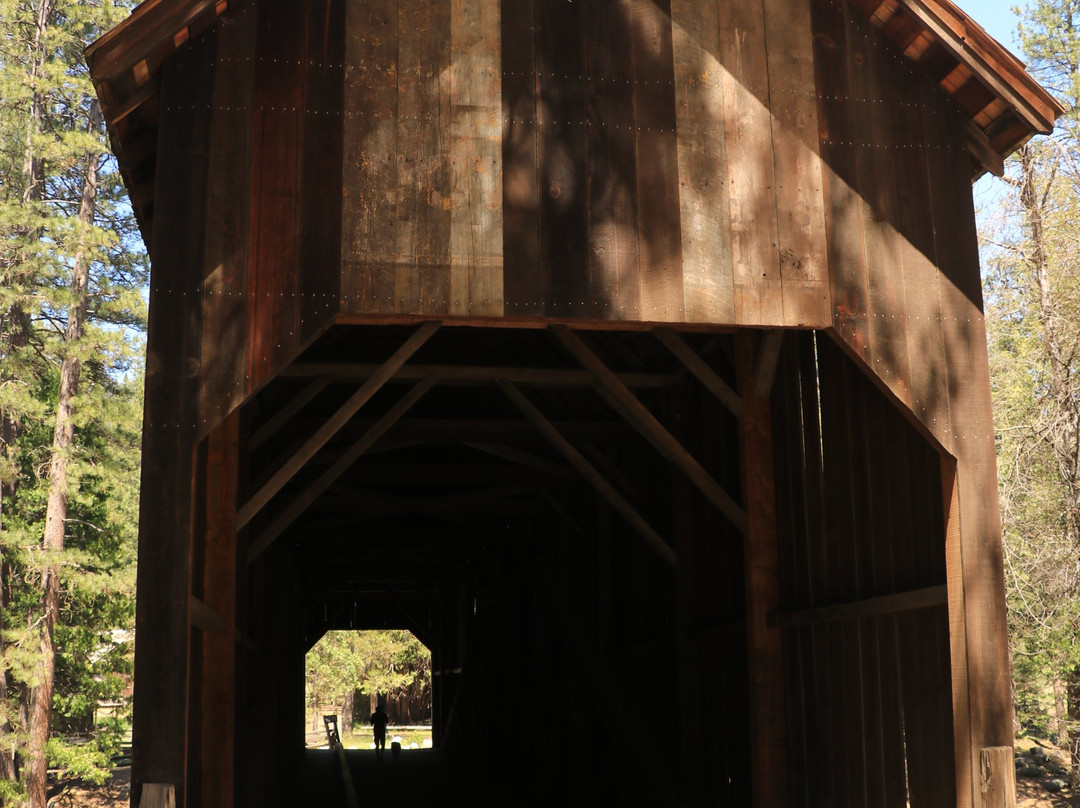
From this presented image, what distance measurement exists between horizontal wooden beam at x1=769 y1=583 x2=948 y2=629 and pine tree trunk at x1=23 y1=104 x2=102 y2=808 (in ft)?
55.9

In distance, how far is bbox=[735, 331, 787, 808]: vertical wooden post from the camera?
7664 mm

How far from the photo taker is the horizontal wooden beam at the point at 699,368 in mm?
7707

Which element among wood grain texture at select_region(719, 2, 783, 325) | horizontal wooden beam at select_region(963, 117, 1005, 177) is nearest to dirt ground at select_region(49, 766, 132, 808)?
wood grain texture at select_region(719, 2, 783, 325)

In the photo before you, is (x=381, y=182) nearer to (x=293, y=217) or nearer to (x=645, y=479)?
(x=293, y=217)

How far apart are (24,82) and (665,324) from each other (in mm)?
20847

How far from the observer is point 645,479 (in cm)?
1085

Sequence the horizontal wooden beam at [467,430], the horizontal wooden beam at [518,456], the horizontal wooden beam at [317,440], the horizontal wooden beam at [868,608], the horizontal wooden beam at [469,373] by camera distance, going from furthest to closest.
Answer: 1. the horizontal wooden beam at [518,456]
2. the horizontal wooden beam at [467,430]
3. the horizontal wooden beam at [469,373]
4. the horizontal wooden beam at [317,440]
5. the horizontal wooden beam at [868,608]

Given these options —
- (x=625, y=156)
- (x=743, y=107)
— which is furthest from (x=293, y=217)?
(x=743, y=107)

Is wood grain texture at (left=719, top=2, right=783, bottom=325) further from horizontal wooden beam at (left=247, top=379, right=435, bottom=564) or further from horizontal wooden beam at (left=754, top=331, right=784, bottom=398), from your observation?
horizontal wooden beam at (left=247, top=379, right=435, bottom=564)

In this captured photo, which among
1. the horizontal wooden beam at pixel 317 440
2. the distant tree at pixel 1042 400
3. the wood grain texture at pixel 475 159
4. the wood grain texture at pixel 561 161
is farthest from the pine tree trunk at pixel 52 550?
the wood grain texture at pixel 561 161

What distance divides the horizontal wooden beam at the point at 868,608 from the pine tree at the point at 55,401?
17.0 metres

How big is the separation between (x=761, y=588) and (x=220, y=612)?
3.45 m

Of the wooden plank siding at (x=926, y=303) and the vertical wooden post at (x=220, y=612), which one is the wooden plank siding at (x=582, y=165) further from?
the vertical wooden post at (x=220, y=612)

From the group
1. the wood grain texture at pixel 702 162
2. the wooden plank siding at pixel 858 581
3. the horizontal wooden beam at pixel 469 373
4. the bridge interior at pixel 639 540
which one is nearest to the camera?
the wood grain texture at pixel 702 162
